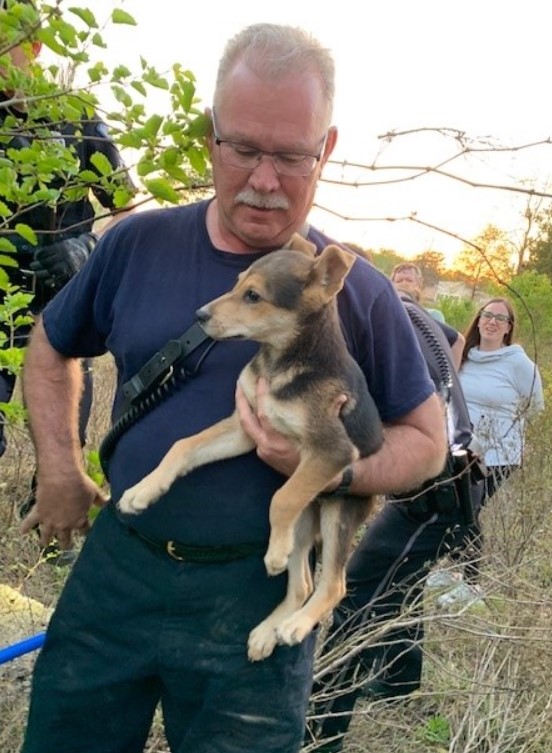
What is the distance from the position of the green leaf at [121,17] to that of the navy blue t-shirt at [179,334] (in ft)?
1.94

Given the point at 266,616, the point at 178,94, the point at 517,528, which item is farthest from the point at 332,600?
the point at 517,528

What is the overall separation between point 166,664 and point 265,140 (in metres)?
1.41

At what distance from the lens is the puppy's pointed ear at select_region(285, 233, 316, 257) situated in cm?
244

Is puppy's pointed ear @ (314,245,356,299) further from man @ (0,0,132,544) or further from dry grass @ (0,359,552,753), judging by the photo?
dry grass @ (0,359,552,753)

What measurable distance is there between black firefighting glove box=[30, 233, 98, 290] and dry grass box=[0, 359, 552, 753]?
0.88 m

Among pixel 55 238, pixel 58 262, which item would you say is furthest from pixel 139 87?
pixel 55 238

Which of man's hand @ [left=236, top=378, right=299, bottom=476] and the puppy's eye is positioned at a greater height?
the puppy's eye

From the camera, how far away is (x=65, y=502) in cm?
258

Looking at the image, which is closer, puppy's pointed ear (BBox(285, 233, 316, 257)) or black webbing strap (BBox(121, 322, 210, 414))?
black webbing strap (BBox(121, 322, 210, 414))

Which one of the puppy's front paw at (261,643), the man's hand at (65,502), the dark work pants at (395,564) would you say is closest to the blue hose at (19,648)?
the man's hand at (65,502)

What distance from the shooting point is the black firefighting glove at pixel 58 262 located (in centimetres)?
369

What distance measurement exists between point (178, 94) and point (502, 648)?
11.5 ft

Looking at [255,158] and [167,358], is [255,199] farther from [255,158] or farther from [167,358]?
[167,358]

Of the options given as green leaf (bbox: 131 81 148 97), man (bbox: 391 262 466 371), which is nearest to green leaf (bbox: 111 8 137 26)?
green leaf (bbox: 131 81 148 97)
